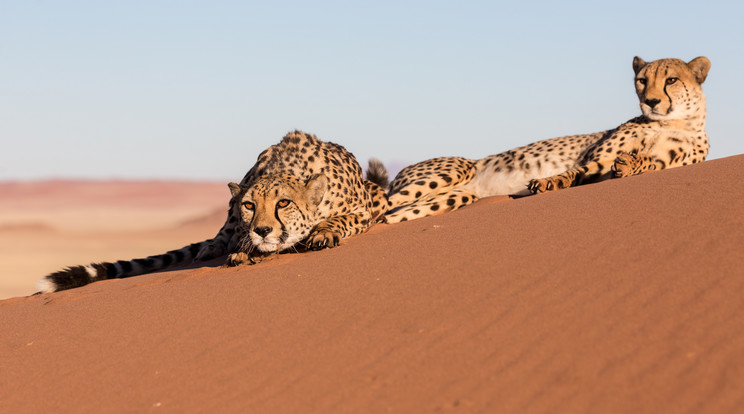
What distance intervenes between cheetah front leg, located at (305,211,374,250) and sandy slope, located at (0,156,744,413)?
251mm

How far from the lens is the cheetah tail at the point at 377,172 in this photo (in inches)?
318

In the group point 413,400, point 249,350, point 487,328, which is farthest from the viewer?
point 249,350

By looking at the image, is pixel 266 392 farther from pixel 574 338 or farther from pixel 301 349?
pixel 574 338

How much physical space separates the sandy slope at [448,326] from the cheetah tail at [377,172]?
2.43 metres


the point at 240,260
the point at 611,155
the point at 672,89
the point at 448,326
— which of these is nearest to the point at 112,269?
the point at 240,260

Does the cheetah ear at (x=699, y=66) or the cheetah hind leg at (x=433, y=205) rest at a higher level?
the cheetah ear at (x=699, y=66)

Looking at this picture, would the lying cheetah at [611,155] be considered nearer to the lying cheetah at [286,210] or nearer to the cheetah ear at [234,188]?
the lying cheetah at [286,210]

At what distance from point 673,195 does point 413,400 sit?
2772 millimetres

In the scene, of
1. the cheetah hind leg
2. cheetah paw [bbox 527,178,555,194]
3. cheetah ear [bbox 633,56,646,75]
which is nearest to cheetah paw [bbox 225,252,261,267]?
the cheetah hind leg

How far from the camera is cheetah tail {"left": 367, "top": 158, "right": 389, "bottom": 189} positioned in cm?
807

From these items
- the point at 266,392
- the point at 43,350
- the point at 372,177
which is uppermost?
the point at 372,177

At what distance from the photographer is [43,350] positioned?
459 centimetres

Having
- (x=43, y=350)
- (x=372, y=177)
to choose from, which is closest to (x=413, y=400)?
(x=43, y=350)

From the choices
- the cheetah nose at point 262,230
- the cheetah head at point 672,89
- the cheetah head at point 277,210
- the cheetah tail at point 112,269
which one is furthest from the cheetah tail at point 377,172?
the cheetah nose at point 262,230
